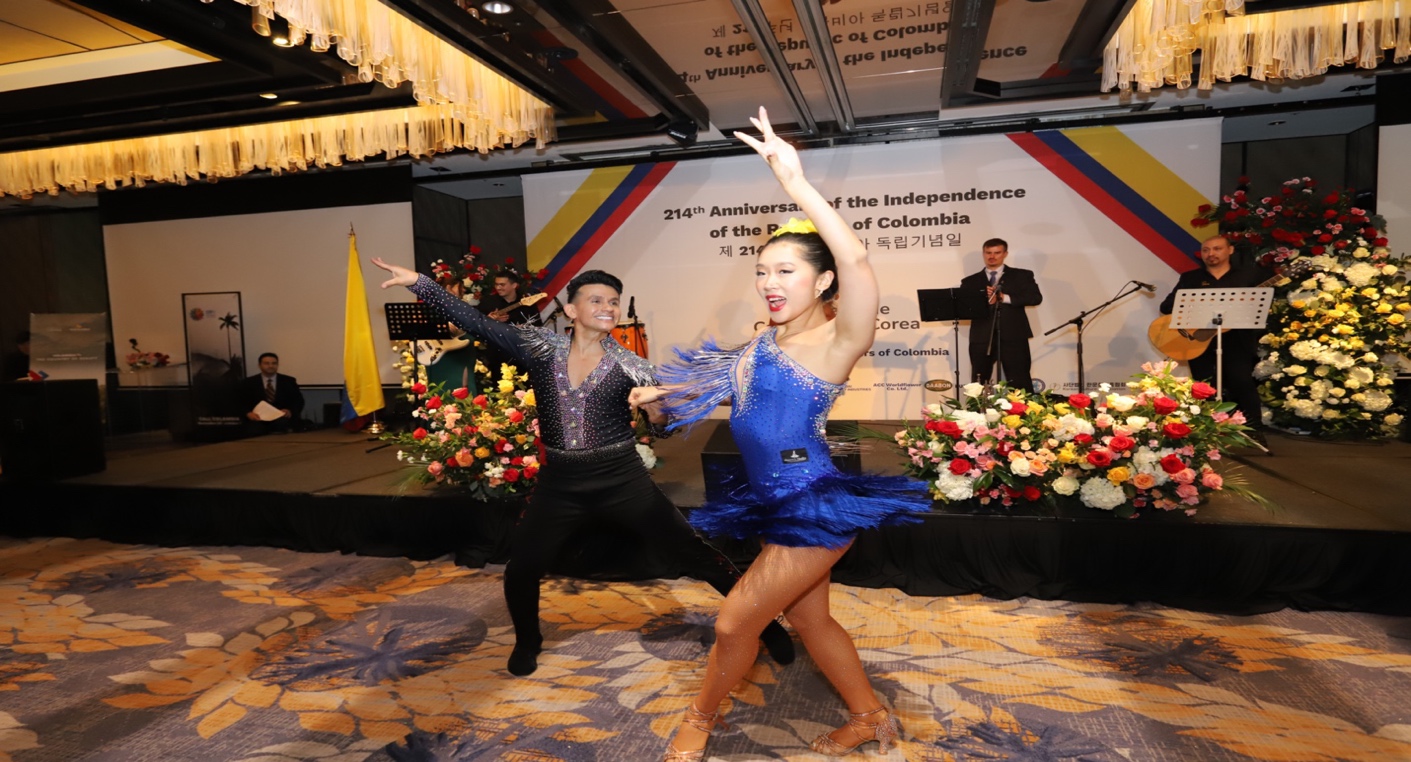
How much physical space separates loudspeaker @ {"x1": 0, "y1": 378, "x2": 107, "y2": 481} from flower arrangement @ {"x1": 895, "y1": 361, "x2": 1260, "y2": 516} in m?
6.69

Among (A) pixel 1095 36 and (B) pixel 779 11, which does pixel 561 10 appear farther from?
(A) pixel 1095 36

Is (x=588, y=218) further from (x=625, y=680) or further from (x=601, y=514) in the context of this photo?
(x=625, y=680)

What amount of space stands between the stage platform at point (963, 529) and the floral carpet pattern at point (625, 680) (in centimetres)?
15

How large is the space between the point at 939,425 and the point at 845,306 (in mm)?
2367

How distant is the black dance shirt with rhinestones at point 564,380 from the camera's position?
10.3 feet

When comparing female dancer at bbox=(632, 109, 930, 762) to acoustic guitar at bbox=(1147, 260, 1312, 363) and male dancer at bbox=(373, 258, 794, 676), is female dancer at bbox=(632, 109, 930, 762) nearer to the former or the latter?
male dancer at bbox=(373, 258, 794, 676)

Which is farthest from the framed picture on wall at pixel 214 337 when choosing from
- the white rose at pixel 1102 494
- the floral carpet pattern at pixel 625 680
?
the white rose at pixel 1102 494

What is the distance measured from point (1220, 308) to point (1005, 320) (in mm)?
2028

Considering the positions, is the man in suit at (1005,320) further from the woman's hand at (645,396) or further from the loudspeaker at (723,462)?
the woman's hand at (645,396)

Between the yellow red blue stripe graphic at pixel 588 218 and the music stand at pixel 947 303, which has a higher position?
the yellow red blue stripe graphic at pixel 588 218

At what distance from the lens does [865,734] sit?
2.58m

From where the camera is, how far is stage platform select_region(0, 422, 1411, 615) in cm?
386

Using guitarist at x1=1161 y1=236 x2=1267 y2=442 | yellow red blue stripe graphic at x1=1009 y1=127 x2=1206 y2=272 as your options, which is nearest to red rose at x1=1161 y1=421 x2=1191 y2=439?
guitarist at x1=1161 y1=236 x2=1267 y2=442

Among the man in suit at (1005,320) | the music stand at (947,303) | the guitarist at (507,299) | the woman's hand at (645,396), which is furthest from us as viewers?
the guitarist at (507,299)
